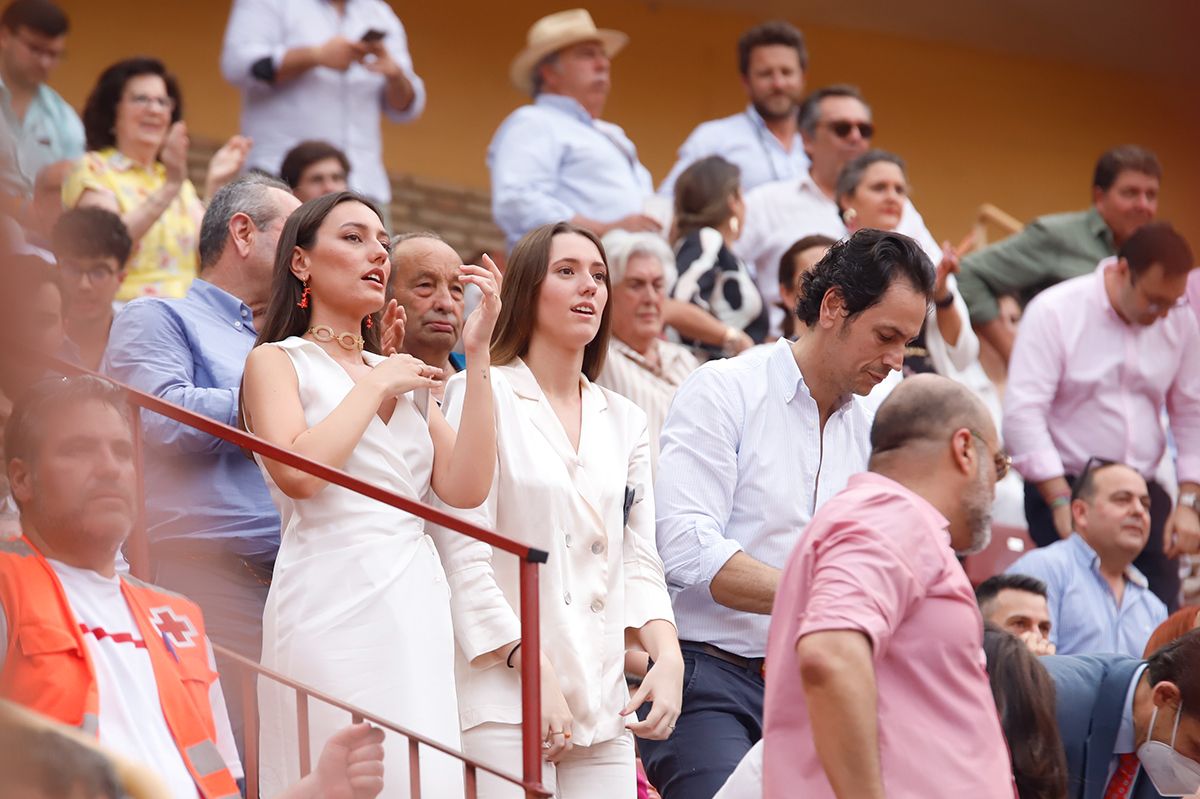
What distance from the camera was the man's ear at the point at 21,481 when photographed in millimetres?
3197

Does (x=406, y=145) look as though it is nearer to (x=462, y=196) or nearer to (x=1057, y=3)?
(x=462, y=196)

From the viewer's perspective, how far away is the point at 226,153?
7484 mm

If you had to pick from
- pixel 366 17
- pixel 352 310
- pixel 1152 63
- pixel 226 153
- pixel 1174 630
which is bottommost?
pixel 1174 630

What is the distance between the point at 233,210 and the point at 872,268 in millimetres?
1770

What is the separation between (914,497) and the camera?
3.22 meters

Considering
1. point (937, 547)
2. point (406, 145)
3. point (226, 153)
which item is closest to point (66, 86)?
point (406, 145)

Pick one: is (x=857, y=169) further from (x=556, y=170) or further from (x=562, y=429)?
(x=562, y=429)

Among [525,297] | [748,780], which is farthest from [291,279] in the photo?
[748,780]

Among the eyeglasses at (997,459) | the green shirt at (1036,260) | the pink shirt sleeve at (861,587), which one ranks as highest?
the green shirt at (1036,260)

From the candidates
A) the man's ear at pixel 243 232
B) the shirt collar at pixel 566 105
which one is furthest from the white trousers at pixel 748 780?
the shirt collar at pixel 566 105

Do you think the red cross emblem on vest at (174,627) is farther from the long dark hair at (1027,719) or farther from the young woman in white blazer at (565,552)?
the long dark hair at (1027,719)

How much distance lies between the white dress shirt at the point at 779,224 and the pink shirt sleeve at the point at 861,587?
495 centimetres

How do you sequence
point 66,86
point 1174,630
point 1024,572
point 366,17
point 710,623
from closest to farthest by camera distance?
point 710,623 → point 1174,630 → point 1024,572 → point 366,17 → point 66,86

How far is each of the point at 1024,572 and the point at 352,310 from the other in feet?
Result: 11.5
